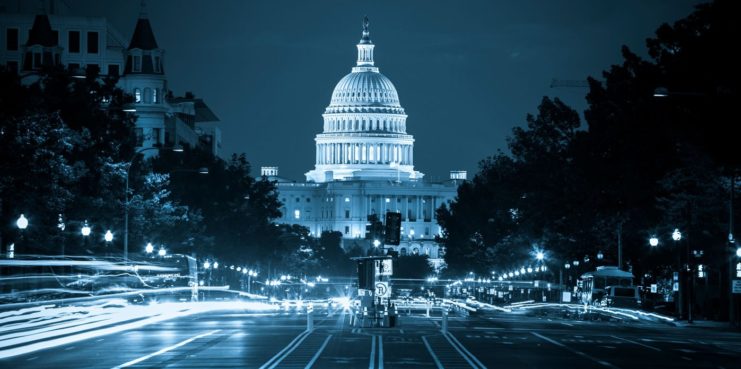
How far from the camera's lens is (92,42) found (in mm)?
165875

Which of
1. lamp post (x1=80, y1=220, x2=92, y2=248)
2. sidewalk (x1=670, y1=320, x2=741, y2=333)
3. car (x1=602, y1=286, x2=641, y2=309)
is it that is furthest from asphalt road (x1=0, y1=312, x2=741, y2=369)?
car (x1=602, y1=286, x2=641, y2=309)

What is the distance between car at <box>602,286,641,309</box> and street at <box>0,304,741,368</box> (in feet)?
91.6

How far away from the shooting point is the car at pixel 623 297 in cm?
9381

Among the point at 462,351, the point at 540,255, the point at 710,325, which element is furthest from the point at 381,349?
the point at 540,255

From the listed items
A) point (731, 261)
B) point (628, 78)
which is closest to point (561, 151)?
point (628, 78)

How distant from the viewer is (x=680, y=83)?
75812mm

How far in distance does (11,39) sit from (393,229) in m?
106

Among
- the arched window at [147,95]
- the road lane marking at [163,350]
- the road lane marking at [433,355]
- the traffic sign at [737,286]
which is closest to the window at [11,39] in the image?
the arched window at [147,95]

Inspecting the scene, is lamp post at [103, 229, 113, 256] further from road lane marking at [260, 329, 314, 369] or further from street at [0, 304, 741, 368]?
road lane marking at [260, 329, 314, 369]

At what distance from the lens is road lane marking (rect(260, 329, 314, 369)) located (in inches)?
1516

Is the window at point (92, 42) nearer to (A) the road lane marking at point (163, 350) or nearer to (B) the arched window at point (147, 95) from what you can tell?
(B) the arched window at point (147, 95)

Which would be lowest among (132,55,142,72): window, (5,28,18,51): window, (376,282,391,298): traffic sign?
(376,282,391,298): traffic sign

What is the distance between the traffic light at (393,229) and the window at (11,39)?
10361 centimetres

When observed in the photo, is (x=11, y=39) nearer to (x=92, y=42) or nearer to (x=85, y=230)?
(x=92, y=42)
